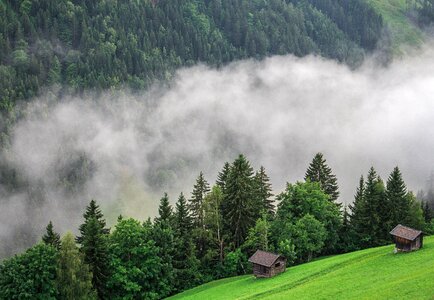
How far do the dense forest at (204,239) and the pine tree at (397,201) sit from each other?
0.56ft

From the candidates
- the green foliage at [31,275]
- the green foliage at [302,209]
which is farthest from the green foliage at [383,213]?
the green foliage at [31,275]

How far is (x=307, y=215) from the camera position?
100062 mm

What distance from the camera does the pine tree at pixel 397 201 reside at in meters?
106

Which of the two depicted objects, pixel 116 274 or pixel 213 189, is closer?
pixel 116 274

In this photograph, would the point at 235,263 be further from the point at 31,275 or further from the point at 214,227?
the point at 31,275

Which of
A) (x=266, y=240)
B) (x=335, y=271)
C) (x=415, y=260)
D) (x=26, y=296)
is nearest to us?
(x=415, y=260)

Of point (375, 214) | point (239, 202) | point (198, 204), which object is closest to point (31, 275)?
point (198, 204)

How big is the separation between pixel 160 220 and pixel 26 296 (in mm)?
25807

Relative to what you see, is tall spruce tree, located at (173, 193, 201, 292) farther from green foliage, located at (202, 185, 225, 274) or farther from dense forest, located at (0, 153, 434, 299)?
green foliage, located at (202, 185, 225, 274)

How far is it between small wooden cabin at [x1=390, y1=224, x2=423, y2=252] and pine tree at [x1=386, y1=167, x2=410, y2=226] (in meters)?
27.5

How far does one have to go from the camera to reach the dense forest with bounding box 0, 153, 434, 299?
87500 millimetres

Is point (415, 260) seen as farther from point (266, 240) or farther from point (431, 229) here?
point (431, 229)

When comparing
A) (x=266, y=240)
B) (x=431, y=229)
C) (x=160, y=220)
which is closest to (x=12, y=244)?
(x=160, y=220)

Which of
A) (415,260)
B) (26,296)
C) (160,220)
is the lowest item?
(415,260)
